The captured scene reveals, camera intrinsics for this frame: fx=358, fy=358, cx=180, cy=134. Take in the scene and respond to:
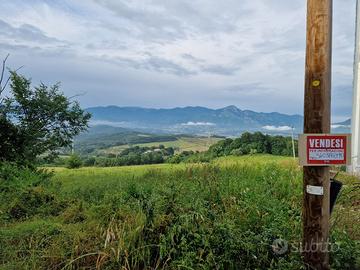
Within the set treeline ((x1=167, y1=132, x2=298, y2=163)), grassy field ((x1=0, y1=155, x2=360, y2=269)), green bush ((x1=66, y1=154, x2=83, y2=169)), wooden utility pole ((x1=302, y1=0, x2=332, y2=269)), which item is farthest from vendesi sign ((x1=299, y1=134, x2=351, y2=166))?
green bush ((x1=66, y1=154, x2=83, y2=169))

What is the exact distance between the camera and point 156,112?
110562mm

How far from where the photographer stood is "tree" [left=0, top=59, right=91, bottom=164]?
26.9 ft

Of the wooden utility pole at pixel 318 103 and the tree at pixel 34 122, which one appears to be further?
the tree at pixel 34 122

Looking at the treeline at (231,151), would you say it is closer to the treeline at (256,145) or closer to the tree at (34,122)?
the treeline at (256,145)

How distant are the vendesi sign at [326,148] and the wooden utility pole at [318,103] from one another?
2.6 inches

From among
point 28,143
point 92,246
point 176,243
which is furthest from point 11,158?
point 176,243

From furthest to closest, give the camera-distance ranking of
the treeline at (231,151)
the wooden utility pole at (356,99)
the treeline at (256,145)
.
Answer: the treeline at (231,151) < the treeline at (256,145) < the wooden utility pole at (356,99)

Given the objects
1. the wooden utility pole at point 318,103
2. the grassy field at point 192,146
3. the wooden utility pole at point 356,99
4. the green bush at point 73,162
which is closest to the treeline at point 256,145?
the grassy field at point 192,146

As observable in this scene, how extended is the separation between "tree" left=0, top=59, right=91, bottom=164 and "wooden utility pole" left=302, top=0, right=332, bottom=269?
7.04m

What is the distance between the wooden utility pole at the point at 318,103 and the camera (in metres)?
2.79

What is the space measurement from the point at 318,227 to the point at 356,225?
5.70ft

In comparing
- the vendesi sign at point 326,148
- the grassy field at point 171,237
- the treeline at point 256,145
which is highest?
the vendesi sign at point 326,148

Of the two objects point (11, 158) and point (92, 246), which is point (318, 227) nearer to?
point (92, 246)

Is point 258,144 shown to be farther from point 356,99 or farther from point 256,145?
point 356,99
